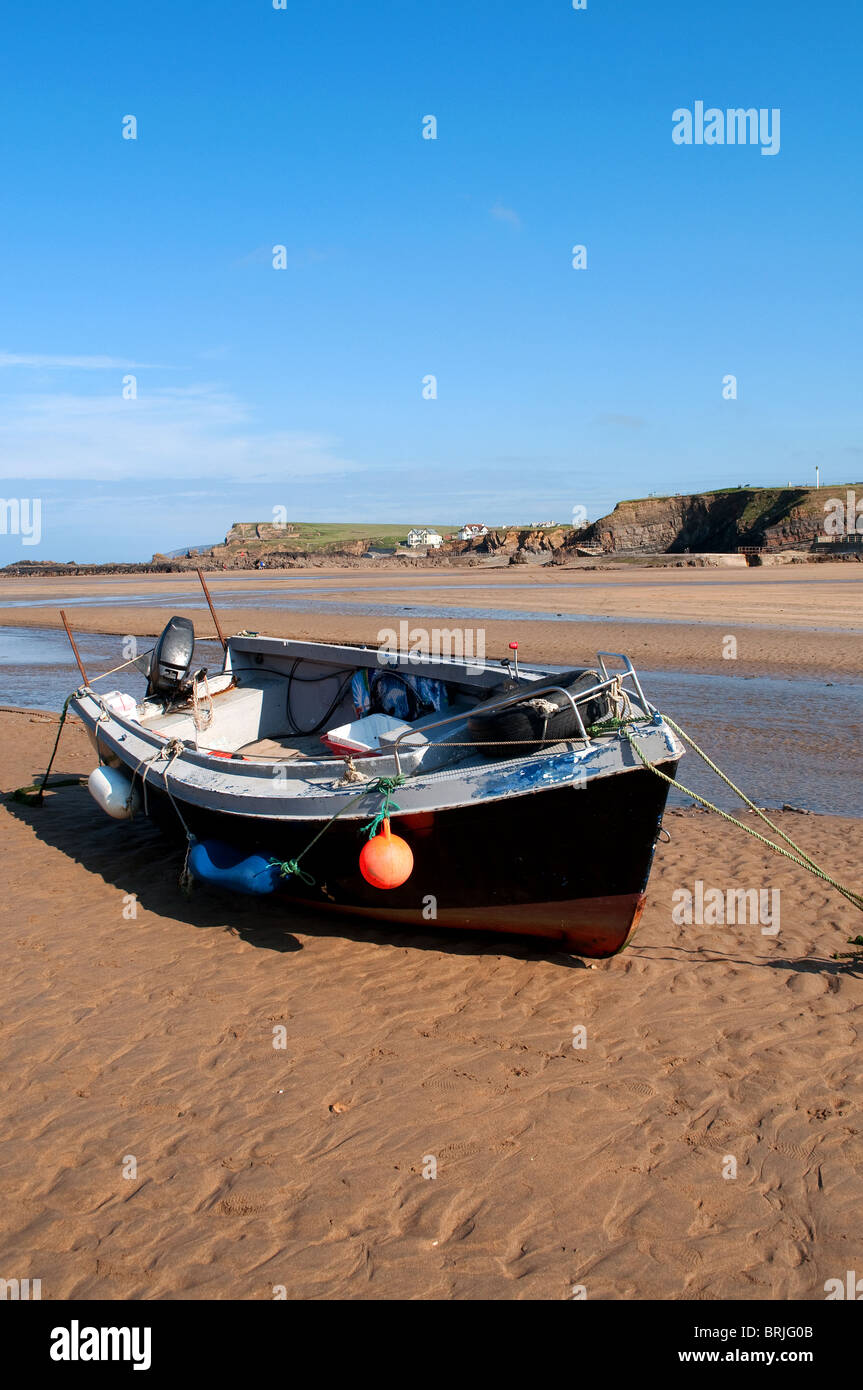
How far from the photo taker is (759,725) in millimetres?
11820

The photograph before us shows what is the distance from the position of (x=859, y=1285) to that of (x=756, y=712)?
9.95 meters

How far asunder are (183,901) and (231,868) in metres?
0.97

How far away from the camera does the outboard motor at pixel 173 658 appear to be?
889 centimetres

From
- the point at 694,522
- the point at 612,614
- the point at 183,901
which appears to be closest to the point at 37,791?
the point at 183,901

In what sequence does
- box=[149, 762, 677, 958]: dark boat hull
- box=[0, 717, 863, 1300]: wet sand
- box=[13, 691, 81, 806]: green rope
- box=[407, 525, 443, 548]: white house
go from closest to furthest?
box=[0, 717, 863, 1300]: wet sand → box=[149, 762, 677, 958]: dark boat hull → box=[13, 691, 81, 806]: green rope → box=[407, 525, 443, 548]: white house

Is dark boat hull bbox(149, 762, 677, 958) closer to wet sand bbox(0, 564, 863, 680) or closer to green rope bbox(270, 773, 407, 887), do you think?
green rope bbox(270, 773, 407, 887)

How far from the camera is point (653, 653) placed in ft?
59.0

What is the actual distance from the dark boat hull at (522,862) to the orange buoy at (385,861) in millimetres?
208

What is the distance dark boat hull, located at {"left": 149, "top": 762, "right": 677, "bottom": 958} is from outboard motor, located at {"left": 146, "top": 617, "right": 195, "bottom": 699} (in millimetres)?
3512

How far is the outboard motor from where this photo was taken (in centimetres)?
889

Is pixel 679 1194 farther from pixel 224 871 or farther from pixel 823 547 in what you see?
pixel 823 547

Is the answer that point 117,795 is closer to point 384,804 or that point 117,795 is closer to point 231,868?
point 231,868

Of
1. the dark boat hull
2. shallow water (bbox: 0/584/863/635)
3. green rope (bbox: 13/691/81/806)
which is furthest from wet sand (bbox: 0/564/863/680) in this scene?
the dark boat hull

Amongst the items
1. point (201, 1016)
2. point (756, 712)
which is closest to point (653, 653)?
point (756, 712)
